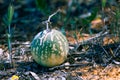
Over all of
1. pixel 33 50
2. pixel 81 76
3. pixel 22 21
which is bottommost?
pixel 81 76

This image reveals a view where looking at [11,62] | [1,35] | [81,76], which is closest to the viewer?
[81,76]

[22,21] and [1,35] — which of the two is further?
[22,21]

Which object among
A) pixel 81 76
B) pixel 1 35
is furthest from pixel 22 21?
pixel 81 76

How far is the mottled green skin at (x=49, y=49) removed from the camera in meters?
2.69

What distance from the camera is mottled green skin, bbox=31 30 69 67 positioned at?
269 cm

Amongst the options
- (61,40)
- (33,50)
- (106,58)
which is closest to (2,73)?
(33,50)

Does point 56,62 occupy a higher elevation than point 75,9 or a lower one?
lower

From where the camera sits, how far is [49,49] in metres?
2.68

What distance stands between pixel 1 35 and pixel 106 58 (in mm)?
1279

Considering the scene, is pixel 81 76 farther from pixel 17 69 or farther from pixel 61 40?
pixel 17 69

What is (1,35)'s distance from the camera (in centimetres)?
372

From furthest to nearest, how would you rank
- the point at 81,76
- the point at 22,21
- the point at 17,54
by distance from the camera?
the point at 22,21
the point at 17,54
the point at 81,76

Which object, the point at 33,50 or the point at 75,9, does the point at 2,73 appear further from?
the point at 75,9

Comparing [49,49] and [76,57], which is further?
[76,57]
